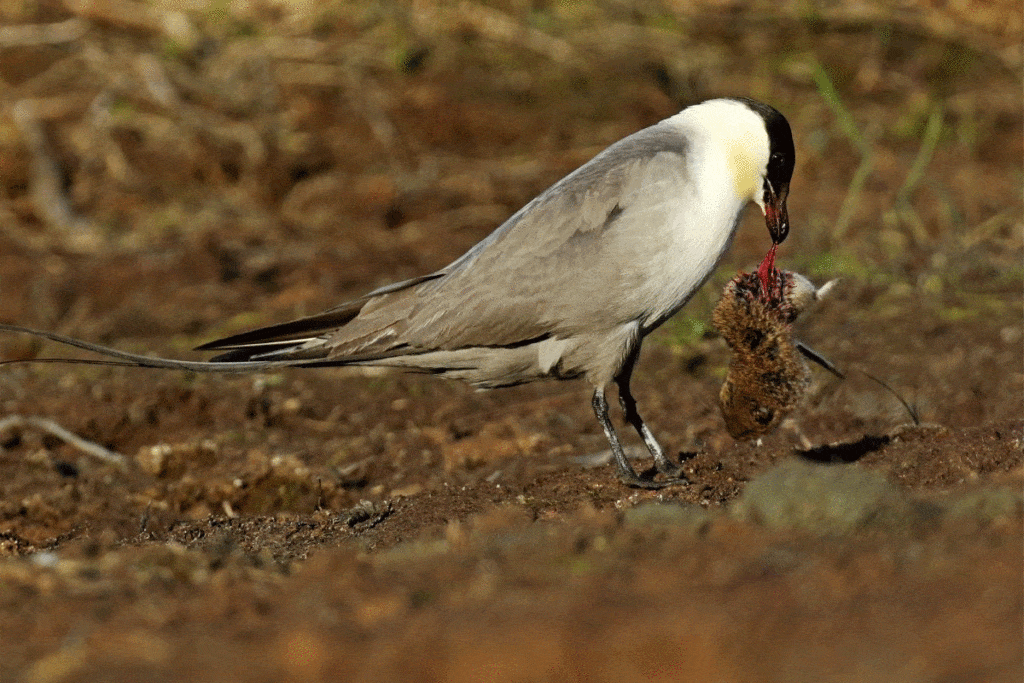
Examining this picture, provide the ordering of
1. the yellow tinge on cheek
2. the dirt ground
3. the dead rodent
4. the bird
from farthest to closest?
1. the dead rodent
2. the yellow tinge on cheek
3. the bird
4. the dirt ground

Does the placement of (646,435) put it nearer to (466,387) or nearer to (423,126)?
(466,387)

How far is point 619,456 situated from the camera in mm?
4988

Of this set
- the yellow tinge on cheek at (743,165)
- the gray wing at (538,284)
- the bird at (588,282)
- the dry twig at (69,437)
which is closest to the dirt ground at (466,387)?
the dry twig at (69,437)

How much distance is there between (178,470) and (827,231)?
A: 4061 mm

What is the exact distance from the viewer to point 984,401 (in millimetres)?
5918

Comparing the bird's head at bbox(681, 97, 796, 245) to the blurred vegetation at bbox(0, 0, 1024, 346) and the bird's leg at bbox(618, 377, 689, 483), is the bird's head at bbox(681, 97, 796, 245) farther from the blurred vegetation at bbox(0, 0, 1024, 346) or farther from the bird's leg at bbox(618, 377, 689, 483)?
the blurred vegetation at bbox(0, 0, 1024, 346)

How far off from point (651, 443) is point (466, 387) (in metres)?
2.12

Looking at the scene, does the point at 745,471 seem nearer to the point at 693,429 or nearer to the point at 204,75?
the point at 693,429

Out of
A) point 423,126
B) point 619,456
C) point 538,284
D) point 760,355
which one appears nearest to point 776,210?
point 760,355

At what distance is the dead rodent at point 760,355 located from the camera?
5184 mm

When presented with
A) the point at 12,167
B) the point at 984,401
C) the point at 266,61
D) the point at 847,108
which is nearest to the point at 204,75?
the point at 266,61

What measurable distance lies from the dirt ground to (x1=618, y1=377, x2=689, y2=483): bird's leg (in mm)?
92

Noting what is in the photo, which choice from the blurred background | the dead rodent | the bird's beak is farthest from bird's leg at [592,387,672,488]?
the blurred background

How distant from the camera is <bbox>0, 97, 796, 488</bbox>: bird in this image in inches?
187
